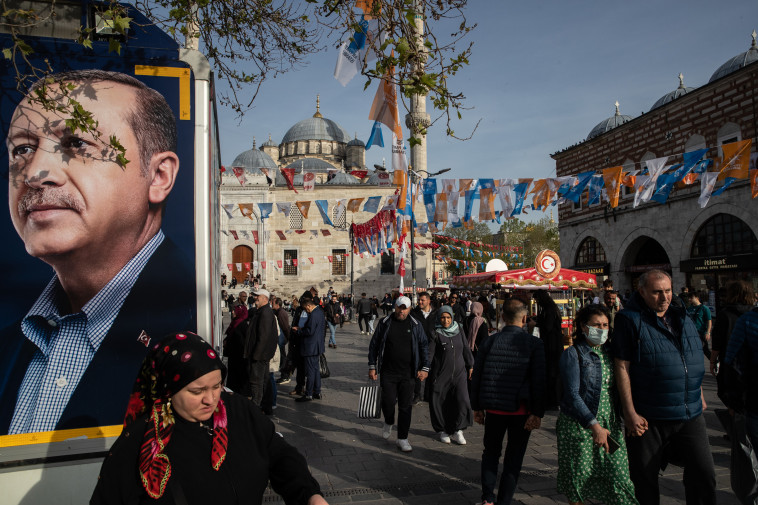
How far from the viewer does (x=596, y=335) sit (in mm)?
3676

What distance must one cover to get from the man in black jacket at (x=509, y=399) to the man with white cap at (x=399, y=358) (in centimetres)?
173

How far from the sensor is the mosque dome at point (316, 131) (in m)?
64.2

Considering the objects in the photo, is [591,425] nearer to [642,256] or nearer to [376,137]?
[376,137]

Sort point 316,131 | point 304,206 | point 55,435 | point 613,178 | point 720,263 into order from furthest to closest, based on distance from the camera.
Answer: point 316,131, point 720,263, point 304,206, point 613,178, point 55,435

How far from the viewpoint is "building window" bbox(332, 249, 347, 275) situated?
46719 mm

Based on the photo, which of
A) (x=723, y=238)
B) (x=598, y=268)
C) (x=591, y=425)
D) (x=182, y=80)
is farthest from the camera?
(x=598, y=268)

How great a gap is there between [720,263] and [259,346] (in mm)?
18703

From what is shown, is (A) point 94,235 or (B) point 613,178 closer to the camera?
(A) point 94,235

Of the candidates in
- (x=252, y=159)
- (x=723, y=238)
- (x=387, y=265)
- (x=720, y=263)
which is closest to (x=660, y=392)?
(x=720, y=263)

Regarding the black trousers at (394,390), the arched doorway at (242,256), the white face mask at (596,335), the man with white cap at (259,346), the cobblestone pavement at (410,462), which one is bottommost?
the cobblestone pavement at (410,462)

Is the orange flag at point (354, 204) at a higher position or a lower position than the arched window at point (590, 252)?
higher

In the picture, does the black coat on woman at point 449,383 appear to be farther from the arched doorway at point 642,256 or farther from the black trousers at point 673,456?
the arched doorway at point 642,256

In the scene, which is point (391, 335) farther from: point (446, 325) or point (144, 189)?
point (144, 189)

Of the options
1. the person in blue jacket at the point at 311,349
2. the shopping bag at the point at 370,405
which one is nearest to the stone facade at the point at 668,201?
the person in blue jacket at the point at 311,349
